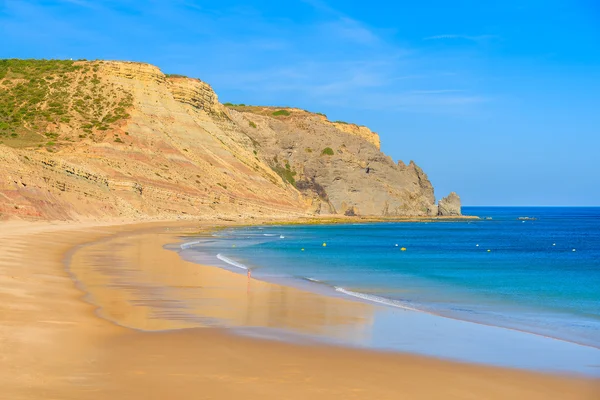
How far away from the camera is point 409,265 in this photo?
35500 millimetres

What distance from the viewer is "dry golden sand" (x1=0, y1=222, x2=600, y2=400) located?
8.75 meters

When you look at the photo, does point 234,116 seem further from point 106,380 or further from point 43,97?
point 106,380

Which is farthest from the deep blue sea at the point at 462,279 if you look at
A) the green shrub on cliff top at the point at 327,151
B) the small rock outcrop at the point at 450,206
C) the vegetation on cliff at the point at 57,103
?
the small rock outcrop at the point at 450,206

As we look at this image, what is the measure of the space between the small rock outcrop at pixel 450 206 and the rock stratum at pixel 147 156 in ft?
55.1

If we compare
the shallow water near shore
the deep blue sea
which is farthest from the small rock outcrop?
the shallow water near shore

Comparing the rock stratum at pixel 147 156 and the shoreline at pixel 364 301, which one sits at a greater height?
the rock stratum at pixel 147 156

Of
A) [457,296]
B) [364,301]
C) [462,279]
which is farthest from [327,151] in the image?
[364,301]

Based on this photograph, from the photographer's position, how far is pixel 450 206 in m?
148

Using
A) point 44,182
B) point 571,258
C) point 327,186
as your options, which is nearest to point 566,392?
point 571,258

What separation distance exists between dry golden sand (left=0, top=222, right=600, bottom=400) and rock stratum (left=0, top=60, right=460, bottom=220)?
111ft

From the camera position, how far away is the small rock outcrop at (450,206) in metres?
148

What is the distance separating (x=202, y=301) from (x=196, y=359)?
7570 mm

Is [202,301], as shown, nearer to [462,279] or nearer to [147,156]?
[462,279]

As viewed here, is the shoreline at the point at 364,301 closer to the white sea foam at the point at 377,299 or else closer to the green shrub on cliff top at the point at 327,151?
the white sea foam at the point at 377,299
